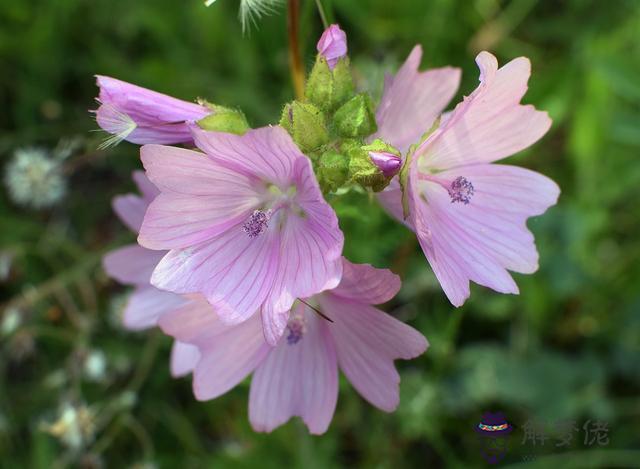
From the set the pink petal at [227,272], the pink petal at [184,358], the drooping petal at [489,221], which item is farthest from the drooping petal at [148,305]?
the drooping petal at [489,221]

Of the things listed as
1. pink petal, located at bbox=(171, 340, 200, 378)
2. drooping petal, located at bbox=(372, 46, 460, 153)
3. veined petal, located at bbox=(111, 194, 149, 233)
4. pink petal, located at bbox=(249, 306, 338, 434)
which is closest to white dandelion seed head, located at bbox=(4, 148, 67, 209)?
veined petal, located at bbox=(111, 194, 149, 233)

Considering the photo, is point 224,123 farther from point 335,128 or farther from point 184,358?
point 184,358

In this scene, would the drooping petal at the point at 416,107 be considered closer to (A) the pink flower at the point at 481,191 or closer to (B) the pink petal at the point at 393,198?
(A) the pink flower at the point at 481,191

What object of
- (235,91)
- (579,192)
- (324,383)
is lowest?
(579,192)

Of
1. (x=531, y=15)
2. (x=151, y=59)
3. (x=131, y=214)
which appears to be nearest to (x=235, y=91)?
(x=151, y=59)

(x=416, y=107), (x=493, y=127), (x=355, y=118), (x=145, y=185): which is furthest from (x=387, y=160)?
(x=145, y=185)

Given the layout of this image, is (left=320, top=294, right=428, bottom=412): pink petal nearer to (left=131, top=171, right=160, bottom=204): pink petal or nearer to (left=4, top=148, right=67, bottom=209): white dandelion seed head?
(left=131, top=171, right=160, bottom=204): pink petal

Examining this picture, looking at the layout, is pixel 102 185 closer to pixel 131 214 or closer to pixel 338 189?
pixel 131 214
